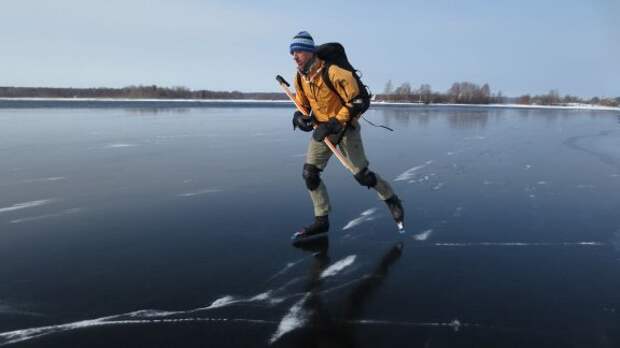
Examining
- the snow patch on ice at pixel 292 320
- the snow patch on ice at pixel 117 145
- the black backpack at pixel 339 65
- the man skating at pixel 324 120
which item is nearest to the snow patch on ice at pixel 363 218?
the man skating at pixel 324 120

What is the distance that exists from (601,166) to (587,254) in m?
5.08

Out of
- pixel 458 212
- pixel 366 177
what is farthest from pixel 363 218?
pixel 458 212

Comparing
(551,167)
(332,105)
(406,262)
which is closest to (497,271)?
(406,262)

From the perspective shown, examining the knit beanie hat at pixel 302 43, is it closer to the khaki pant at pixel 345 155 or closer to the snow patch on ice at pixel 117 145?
the khaki pant at pixel 345 155

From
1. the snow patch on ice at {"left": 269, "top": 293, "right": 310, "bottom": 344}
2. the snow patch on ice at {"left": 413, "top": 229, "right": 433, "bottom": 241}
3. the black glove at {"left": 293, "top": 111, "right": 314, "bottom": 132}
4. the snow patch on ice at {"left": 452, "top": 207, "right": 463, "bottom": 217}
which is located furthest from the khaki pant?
the snow patch on ice at {"left": 269, "top": 293, "right": 310, "bottom": 344}

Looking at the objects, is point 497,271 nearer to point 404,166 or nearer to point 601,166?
point 404,166

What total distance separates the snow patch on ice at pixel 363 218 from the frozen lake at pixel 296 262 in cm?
2

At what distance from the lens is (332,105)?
3.59 m

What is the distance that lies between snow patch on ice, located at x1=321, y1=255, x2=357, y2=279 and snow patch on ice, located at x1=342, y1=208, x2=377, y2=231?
2.31 ft

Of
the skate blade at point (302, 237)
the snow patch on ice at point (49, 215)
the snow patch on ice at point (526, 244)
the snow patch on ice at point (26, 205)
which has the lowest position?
the snow patch on ice at point (526, 244)

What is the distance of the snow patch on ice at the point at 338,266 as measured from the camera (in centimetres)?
289

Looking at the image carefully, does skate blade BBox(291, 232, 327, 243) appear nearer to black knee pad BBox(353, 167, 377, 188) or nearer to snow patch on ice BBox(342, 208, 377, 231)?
snow patch on ice BBox(342, 208, 377, 231)

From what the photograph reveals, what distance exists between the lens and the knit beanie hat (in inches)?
129

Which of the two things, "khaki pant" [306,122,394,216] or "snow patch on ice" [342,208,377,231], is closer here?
"khaki pant" [306,122,394,216]
